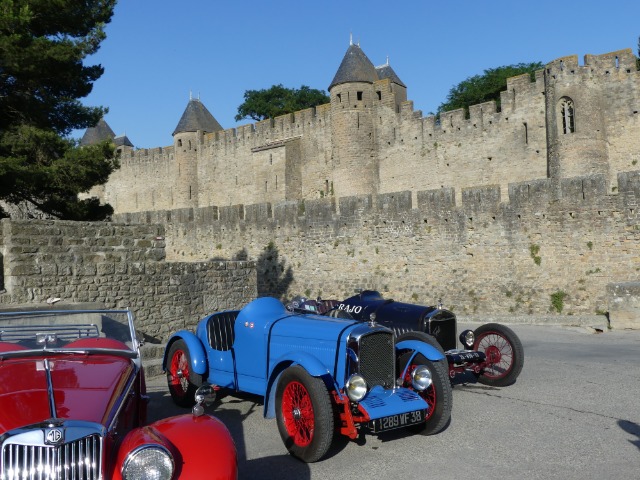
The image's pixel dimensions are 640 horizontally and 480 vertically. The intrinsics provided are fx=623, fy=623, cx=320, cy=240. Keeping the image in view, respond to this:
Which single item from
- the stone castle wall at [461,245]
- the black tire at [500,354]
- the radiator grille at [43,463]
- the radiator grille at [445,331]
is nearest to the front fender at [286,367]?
the radiator grille at [43,463]

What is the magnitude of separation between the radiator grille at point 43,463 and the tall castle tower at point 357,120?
88.1ft

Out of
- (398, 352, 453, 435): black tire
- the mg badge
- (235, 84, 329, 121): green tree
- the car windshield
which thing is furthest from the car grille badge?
(235, 84, 329, 121): green tree

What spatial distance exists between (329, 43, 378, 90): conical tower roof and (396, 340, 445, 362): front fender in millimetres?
24894

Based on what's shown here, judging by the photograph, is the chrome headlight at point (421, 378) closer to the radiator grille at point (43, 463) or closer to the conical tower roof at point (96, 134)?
the radiator grille at point (43, 463)

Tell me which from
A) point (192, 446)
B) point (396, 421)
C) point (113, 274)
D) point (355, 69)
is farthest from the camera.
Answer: point (355, 69)

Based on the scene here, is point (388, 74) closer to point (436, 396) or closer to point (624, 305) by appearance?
point (624, 305)

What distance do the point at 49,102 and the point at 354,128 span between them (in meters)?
17.6

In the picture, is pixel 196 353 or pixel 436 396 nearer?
pixel 436 396

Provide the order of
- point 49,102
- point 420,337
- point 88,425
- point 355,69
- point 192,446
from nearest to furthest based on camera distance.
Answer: point 88,425 < point 192,446 < point 420,337 < point 49,102 < point 355,69

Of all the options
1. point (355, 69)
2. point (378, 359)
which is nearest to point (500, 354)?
point (378, 359)

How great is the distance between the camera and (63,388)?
11.6 feet

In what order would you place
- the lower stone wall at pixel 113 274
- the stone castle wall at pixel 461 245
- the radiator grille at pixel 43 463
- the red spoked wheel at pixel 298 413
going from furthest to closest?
the stone castle wall at pixel 461 245
the lower stone wall at pixel 113 274
the red spoked wheel at pixel 298 413
the radiator grille at pixel 43 463

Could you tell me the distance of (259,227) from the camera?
69.1ft

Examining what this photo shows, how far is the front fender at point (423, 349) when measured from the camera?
5680 millimetres
